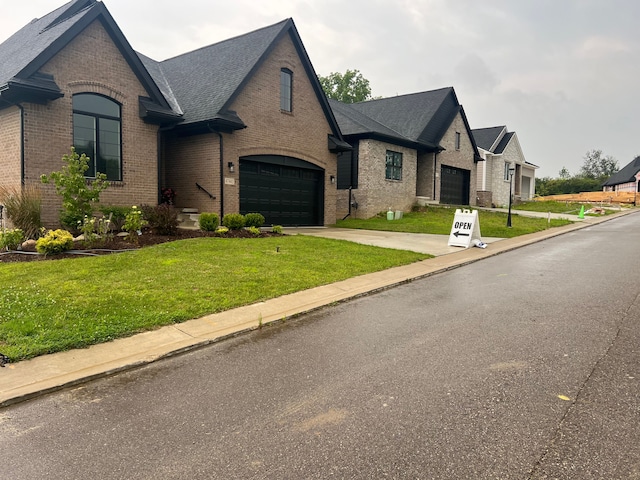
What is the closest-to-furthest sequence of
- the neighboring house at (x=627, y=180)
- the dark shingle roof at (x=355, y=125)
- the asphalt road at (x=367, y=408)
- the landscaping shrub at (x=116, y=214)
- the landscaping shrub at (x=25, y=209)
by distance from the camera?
the asphalt road at (x=367, y=408) < the landscaping shrub at (x=25, y=209) < the landscaping shrub at (x=116, y=214) < the dark shingle roof at (x=355, y=125) < the neighboring house at (x=627, y=180)

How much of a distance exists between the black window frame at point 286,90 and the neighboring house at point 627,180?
67.9 m

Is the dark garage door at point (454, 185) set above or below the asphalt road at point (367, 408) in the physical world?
above

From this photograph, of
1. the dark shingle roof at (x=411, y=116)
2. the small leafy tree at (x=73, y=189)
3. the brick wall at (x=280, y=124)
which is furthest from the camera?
the dark shingle roof at (x=411, y=116)

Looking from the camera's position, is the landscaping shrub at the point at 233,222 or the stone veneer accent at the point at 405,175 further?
the stone veneer accent at the point at 405,175

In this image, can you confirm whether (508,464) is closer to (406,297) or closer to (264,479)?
(264,479)

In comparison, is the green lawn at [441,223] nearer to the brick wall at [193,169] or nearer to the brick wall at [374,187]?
the brick wall at [374,187]

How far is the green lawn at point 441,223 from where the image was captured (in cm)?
1939

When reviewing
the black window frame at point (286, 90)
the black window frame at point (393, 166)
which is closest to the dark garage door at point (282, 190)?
the black window frame at point (286, 90)

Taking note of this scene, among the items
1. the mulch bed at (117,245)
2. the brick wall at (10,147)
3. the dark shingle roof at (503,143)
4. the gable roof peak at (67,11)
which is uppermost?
the gable roof peak at (67,11)

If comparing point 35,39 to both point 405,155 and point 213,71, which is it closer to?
point 213,71

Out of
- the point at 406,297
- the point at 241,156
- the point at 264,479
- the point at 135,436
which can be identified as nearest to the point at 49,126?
the point at 241,156

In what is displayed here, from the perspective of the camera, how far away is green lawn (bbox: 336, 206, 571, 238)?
19.4 m

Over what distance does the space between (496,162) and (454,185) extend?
8.06 metres

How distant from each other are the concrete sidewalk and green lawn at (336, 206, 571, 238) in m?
11.1
